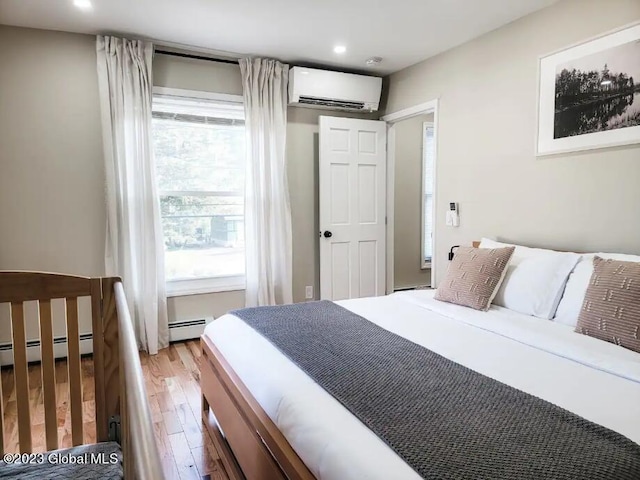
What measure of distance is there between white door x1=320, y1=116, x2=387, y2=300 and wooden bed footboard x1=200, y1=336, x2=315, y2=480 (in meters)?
2.07

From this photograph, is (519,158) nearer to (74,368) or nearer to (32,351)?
(74,368)

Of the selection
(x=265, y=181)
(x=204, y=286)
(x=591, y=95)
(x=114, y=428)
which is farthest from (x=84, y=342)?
(x=591, y=95)

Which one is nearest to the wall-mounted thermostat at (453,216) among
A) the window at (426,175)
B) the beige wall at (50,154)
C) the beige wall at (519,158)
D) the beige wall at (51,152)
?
the beige wall at (519,158)

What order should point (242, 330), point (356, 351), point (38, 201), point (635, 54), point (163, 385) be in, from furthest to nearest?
point (38, 201) → point (163, 385) → point (635, 54) → point (242, 330) → point (356, 351)

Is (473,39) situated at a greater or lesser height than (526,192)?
greater

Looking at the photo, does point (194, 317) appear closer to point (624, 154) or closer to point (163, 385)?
point (163, 385)

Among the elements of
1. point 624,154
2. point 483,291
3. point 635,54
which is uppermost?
point 635,54

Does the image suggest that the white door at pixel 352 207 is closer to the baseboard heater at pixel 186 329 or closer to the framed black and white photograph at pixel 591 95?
the baseboard heater at pixel 186 329

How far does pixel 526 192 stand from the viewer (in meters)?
3.05

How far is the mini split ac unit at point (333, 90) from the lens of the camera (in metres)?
4.02

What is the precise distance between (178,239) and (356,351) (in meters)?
2.60

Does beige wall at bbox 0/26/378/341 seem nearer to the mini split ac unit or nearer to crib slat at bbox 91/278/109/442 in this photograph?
the mini split ac unit

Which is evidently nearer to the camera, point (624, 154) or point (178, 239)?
point (624, 154)

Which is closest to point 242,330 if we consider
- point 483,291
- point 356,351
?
point 356,351
